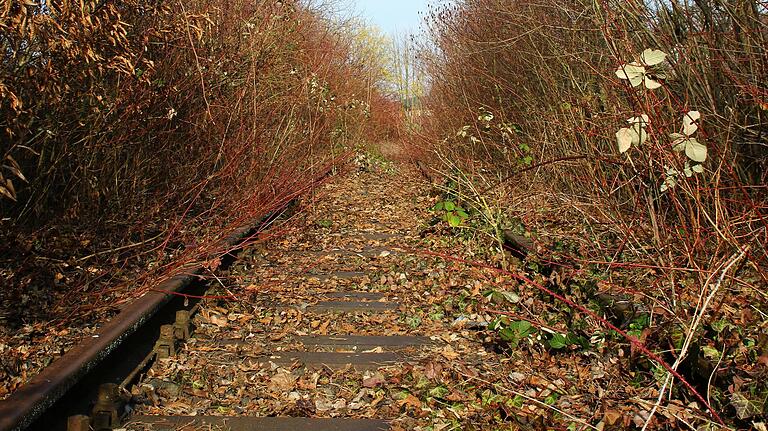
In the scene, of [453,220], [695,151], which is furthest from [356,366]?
[453,220]

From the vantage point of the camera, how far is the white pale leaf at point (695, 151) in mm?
3467

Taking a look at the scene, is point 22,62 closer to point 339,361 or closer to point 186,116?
point 339,361

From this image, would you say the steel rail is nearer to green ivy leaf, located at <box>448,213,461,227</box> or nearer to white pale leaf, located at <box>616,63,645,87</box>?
white pale leaf, located at <box>616,63,645,87</box>

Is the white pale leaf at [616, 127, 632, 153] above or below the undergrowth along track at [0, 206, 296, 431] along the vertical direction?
above

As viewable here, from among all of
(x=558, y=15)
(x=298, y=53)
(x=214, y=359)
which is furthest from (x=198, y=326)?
(x=298, y=53)

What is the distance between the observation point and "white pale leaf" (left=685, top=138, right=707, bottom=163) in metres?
3.47

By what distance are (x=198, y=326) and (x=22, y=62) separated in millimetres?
2319

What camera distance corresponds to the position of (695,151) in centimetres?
350

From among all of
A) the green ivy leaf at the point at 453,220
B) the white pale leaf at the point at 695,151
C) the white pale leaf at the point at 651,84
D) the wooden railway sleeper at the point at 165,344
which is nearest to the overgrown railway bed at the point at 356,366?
the wooden railway sleeper at the point at 165,344

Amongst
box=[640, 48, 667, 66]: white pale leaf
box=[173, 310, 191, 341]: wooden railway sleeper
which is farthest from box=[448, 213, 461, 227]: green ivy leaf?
box=[640, 48, 667, 66]: white pale leaf

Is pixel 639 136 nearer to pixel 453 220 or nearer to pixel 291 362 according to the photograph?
pixel 291 362

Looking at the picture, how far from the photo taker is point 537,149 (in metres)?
10.1

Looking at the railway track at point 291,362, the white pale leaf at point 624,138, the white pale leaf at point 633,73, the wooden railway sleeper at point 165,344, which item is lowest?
the railway track at point 291,362

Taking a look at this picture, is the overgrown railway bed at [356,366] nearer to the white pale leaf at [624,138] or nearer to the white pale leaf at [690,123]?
the white pale leaf at [624,138]
